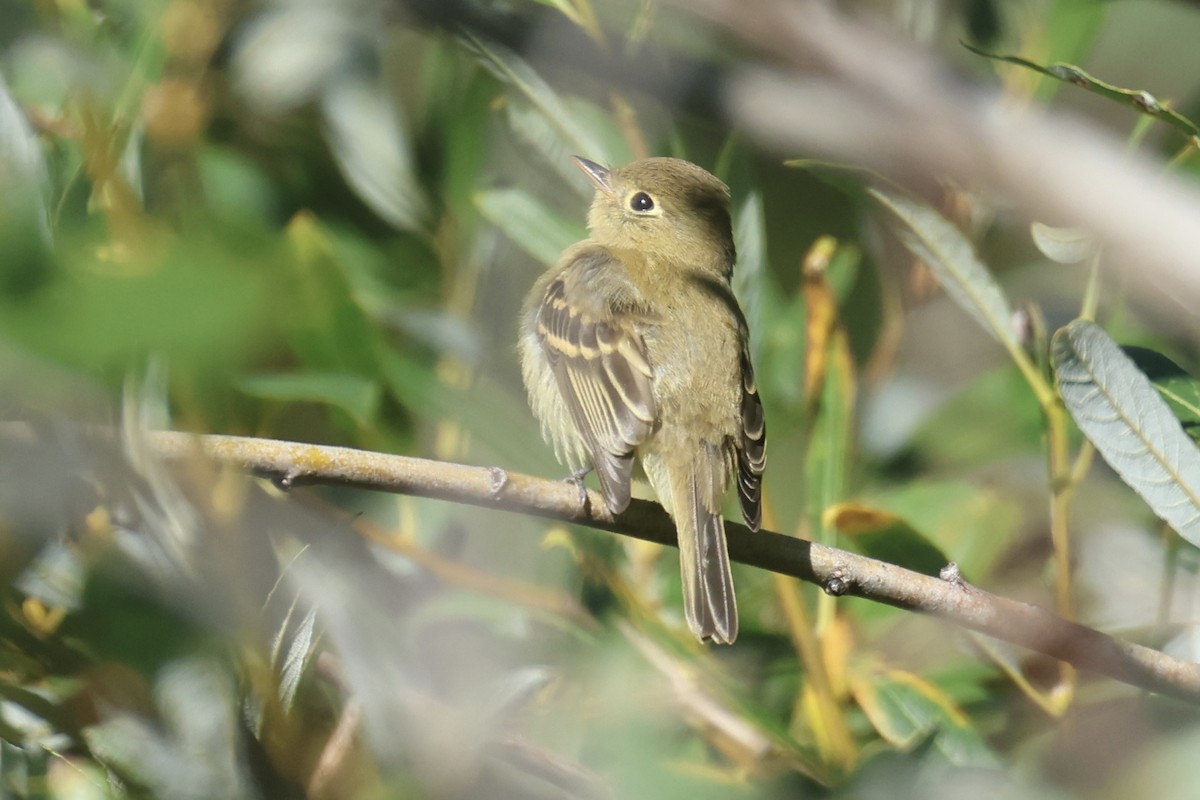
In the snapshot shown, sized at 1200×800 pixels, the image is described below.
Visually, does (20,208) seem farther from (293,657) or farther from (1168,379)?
(1168,379)

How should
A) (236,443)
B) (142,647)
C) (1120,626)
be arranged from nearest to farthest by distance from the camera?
(142,647), (236,443), (1120,626)

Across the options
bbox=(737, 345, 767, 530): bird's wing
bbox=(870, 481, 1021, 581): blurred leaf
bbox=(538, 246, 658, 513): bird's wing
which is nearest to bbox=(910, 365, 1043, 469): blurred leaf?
bbox=(870, 481, 1021, 581): blurred leaf

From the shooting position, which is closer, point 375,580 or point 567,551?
point 375,580

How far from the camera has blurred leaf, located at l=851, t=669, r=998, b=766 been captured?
8.25ft

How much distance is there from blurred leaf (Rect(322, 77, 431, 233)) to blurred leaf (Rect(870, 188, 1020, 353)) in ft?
4.05

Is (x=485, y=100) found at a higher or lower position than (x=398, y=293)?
higher

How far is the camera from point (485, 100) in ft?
10.9

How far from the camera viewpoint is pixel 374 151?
133 inches

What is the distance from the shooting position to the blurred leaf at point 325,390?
2574 millimetres

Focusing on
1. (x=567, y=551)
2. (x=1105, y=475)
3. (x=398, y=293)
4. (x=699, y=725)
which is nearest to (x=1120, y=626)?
(x=1105, y=475)

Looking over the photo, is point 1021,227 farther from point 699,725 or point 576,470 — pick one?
point 699,725

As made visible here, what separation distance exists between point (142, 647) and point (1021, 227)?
9.61ft

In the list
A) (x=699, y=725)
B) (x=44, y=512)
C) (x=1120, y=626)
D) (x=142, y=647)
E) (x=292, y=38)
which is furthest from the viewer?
(x=292, y=38)

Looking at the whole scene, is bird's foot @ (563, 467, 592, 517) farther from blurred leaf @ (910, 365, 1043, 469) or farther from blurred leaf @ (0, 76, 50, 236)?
blurred leaf @ (0, 76, 50, 236)
